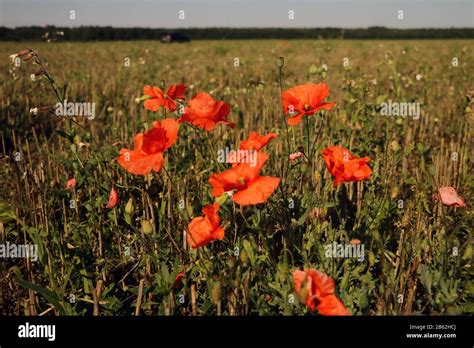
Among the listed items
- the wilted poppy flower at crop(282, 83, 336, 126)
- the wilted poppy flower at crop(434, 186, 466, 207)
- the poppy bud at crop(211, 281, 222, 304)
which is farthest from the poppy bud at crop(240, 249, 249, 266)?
the wilted poppy flower at crop(434, 186, 466, 207)

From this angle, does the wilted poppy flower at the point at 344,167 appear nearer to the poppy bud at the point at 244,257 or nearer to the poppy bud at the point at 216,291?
the poppy bud at the point at 244,257

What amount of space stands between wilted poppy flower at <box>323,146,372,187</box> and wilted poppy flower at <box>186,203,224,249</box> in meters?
0.42

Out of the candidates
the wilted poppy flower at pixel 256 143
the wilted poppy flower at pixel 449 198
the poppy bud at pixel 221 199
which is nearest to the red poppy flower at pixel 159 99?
the wilted poppy flower at pixel 256 143

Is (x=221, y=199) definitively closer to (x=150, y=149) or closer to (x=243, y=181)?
(x=243, y=181)

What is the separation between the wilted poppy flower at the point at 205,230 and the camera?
140cm

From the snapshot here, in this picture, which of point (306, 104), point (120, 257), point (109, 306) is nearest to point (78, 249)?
point (120, 257)

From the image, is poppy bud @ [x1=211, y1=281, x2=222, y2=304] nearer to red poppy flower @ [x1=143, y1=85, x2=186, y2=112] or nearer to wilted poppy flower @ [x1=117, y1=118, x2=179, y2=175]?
wilted poppy flower @ [x1=117, y1=118, x2=179, y2=175]

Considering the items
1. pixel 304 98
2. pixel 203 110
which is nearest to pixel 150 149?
pixel 203 110

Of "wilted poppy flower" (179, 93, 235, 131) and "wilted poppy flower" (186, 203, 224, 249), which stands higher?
"wilted poppy flower" (179, 93, 235, 131)

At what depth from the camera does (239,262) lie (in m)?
1.57

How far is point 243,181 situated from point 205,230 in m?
0.20

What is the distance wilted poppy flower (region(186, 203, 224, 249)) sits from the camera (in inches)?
55.0

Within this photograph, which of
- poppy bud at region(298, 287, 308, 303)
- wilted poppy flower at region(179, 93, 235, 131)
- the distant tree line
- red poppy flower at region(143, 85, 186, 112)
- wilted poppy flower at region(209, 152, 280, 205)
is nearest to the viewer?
poppy bud at region(298, 287, 308, 303)

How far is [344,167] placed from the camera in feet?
4.89
